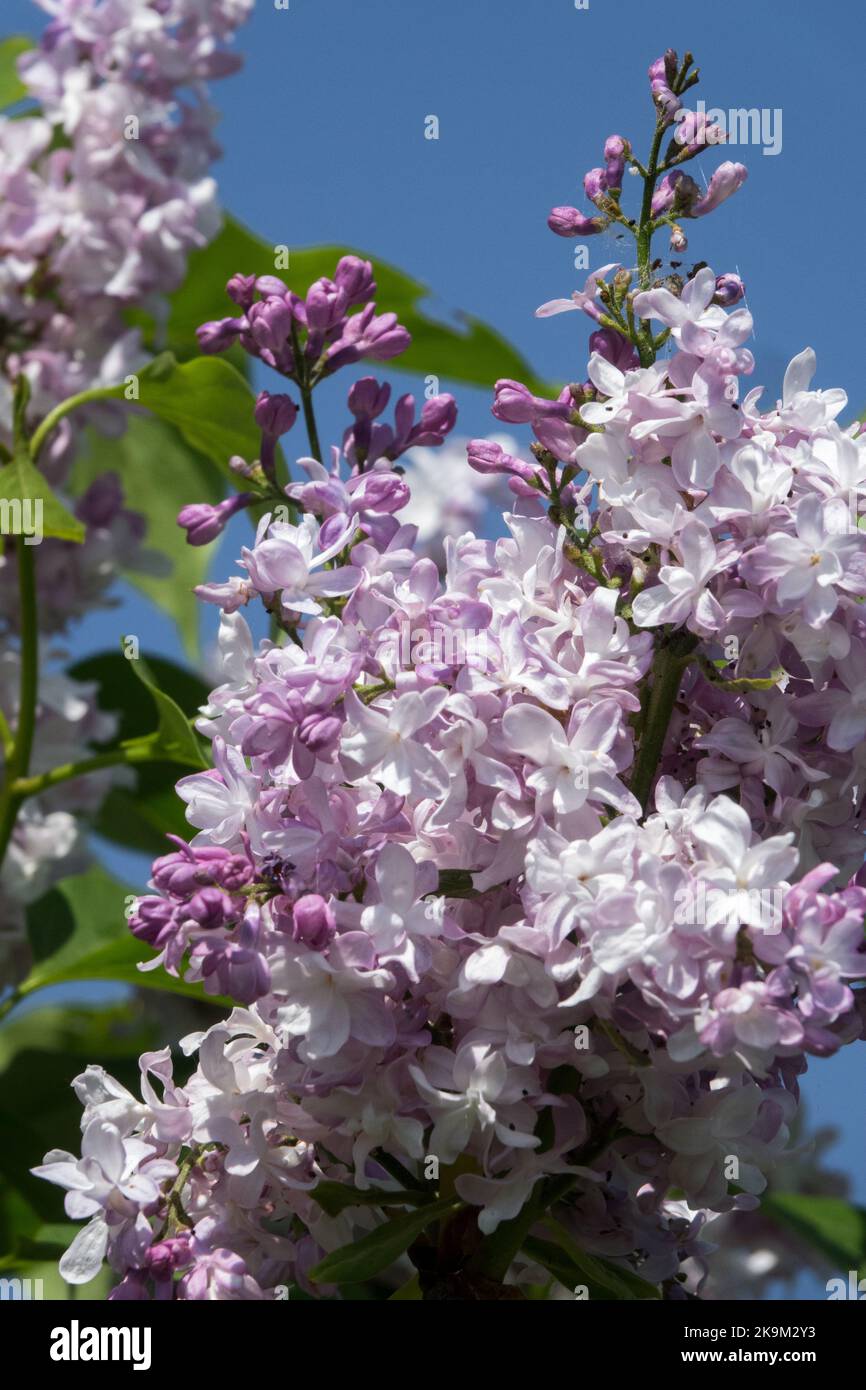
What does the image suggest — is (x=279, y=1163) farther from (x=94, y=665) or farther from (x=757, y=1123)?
(x=94, y=665)

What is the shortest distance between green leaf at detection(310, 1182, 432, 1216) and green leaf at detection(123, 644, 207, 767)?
0.27m

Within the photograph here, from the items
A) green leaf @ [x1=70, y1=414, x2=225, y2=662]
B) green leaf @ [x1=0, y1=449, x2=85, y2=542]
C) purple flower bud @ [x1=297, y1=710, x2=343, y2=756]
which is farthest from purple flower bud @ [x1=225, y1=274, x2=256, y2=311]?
green leaf @ [x1=70, y1=414, x2=225, y2=662]

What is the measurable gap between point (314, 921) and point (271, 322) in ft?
1.20

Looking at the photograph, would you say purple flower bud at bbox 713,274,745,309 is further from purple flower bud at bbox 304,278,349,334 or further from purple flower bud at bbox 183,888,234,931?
purple flower bud at bbox 183,888,234,931

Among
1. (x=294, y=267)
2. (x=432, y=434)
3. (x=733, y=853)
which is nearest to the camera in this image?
(x=733, y=853)

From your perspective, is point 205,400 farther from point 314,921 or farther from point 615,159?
point 314,921

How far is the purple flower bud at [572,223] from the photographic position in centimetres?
78

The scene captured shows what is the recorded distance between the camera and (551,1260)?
771 mm

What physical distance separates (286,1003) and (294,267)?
0.96 metres

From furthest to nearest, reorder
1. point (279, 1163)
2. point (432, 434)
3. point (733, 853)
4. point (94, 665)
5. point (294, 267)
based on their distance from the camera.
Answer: point (94, 665)
point (294, 267)
point (432, 434)
point (279, 1163)
point (733, 853)

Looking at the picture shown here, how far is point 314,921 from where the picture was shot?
64 centimetres

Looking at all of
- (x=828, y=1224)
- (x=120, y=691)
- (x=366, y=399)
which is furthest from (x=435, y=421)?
(x=828, y=1224)
